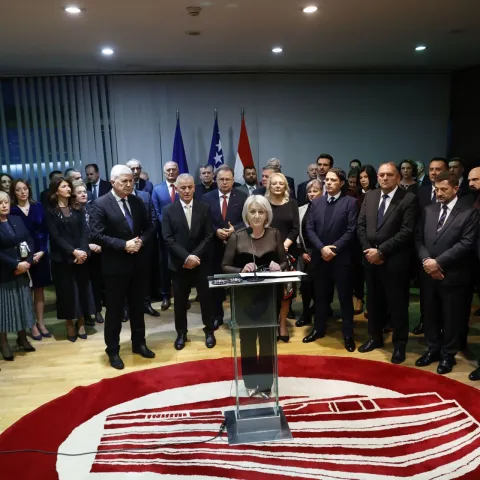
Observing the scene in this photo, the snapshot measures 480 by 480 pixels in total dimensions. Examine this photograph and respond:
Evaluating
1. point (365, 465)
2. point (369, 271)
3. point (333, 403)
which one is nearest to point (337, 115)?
point (369, 271)

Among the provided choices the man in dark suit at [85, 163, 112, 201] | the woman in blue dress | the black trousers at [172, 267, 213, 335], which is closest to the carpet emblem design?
the black trousers at [172, 267, 213, 335]

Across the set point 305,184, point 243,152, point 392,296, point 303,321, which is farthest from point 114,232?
point 243,152

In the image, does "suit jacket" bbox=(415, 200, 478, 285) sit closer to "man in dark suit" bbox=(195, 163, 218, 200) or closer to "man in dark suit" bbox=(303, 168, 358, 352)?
"man in dark suit" bbox=(303, 168, 358, 352)

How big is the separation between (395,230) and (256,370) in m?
1.80

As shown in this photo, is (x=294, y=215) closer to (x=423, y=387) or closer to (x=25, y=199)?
(x=423, y=387)

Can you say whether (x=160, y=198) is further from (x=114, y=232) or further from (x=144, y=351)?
(x=144, y=351)

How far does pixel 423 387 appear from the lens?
12.5 feet

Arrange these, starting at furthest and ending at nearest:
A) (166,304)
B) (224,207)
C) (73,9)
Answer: (166,304) → (224,207) → (73,9)

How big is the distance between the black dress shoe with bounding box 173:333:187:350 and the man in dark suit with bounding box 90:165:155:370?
50 centimetres

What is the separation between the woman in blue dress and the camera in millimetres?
5070

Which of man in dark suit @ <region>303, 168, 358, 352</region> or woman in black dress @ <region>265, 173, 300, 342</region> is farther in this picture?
woman in black dress @ <region>265, 173, 300, 342</region>

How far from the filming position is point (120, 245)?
4.13 meters

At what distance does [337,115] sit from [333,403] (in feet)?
20.3

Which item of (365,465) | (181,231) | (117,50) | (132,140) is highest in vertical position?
(117,50)
